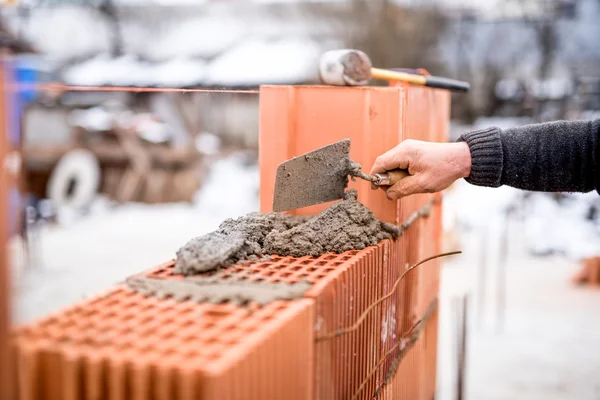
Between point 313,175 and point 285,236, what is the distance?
A: 24 centimetres

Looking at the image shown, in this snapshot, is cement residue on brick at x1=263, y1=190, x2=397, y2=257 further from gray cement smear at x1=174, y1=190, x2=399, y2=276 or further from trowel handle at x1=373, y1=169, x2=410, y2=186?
trowel handle at x1=373, y1=169, x2=410, y2=186

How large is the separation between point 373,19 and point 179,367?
1233 cm

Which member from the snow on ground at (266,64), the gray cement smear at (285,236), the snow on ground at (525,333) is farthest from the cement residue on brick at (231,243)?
the snow on ground at (266,64)

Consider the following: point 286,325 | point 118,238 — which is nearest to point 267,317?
point 286,325

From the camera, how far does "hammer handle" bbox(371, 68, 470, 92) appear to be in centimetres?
250

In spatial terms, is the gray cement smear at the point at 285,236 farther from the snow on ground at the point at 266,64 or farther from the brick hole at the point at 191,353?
the snow on ground at the point at 266,64

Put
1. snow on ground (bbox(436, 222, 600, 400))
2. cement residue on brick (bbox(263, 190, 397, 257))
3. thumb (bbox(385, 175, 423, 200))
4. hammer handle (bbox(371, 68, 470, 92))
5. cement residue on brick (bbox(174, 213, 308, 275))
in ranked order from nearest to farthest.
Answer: cement residue on brick (bbox(174, 213, 308, 275))
cement residue on brick (bbox(263, 190, 397, 257))
thumb (bbox(385, 175, 423, 200))
hammer handle (bbox(371, 68, 470, 92))
snow on ground (bbox(436, 222, 600, 400))

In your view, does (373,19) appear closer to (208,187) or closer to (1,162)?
(208,187)

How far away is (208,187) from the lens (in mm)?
11609

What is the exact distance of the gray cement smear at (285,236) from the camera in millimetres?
1593

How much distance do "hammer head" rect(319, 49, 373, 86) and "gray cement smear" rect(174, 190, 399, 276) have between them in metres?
0.50

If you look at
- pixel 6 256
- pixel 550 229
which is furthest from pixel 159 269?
pixel 550 229

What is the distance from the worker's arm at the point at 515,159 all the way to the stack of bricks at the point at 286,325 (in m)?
0.16

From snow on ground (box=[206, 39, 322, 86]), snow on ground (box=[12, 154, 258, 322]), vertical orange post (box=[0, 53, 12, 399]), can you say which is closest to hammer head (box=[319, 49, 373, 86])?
vertical orange post (box=[0, 53, 12, 399])
